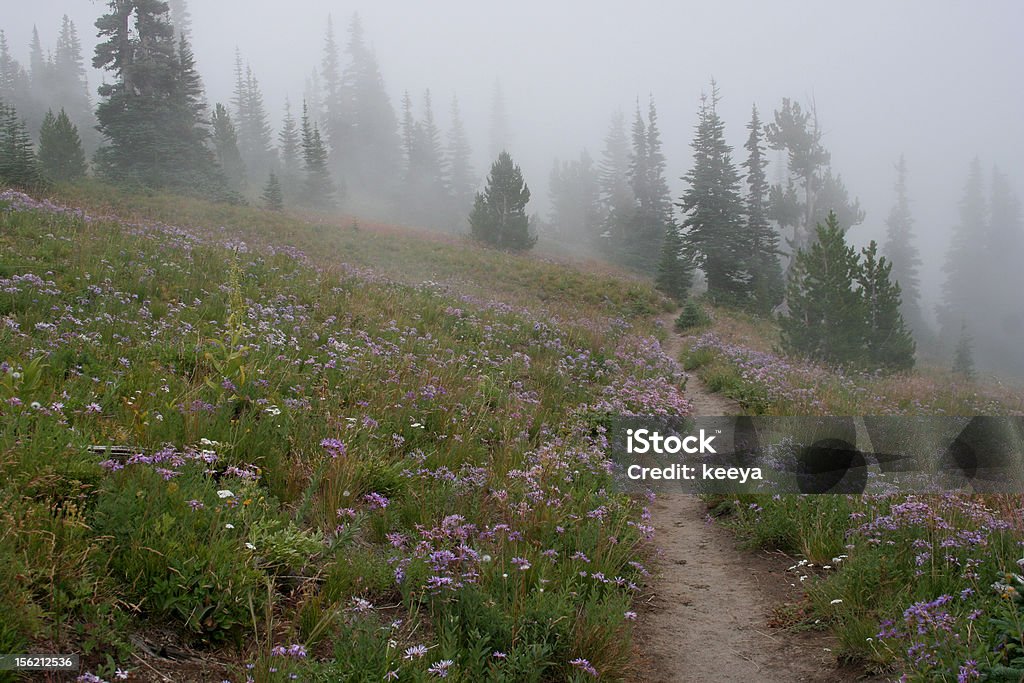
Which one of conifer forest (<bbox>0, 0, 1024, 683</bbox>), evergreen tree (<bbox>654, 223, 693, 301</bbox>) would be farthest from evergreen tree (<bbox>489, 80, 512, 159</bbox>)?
conifer forest (<bbox>0, 0, 1024, 683</bbox>)

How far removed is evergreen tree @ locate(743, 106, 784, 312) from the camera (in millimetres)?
35406

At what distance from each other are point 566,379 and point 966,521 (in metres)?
5.93

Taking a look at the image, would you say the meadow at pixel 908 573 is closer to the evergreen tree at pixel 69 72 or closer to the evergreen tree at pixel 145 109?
the evergreen tree at pixel 145 109

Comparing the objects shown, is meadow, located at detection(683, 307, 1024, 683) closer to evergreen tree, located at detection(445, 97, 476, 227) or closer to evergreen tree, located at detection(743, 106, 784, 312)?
evergreen tree, located at detection(743, 106, 784, 312)

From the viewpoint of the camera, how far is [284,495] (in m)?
4.32

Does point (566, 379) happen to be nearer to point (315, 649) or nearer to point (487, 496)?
point (487, 496)

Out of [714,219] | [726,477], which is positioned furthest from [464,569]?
[714,219]

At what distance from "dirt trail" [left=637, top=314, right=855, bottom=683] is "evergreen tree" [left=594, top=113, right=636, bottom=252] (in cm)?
5049

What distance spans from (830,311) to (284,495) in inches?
755

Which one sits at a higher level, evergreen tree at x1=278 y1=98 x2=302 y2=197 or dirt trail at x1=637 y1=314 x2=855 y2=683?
evergreen tree at x1=278 y1=98 x2=302 y2=197

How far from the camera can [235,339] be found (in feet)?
17.4

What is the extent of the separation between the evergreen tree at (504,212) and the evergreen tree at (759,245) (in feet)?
48.9

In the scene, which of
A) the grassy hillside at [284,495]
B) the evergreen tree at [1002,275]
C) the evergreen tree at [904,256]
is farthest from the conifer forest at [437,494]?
the evergreen tree at [1002,275]

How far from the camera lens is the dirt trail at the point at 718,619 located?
3.78 metres
